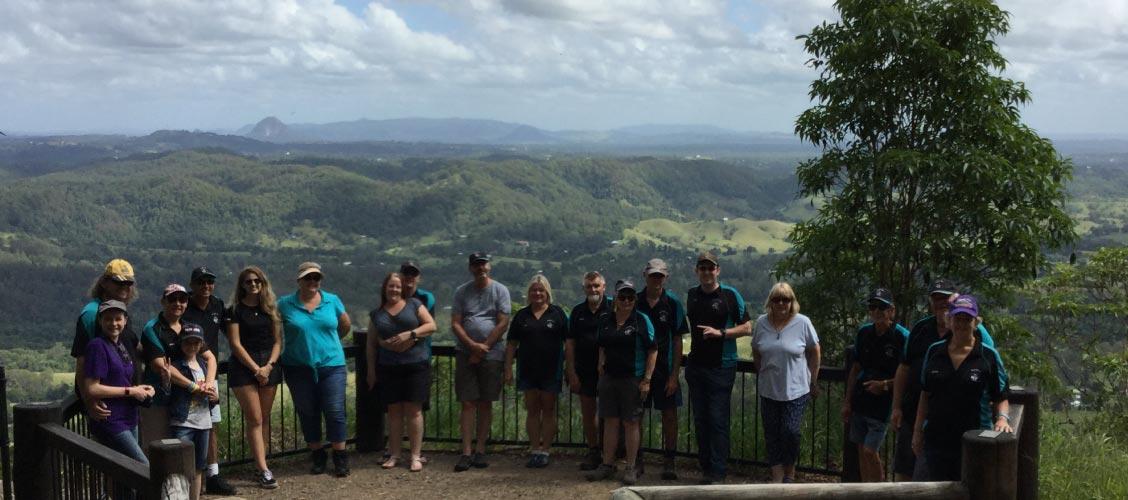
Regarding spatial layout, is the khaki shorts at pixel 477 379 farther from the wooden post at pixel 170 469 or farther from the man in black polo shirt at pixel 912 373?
the wooden post at pixel 170 469

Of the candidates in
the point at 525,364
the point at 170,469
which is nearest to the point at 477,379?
the point at 525,364

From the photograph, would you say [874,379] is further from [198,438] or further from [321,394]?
[198,438]

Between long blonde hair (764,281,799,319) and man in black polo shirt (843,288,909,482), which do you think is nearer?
man in black polo shirt (843,288,909,482)

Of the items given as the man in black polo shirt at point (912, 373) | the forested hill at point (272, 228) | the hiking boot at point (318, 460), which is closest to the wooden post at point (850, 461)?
the man in black polo shirt at point (912, 373)

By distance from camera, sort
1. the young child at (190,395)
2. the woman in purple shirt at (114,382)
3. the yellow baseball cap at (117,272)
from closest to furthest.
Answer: the woman in purple shirt at (114,382) < the yellow baseball cap at (117,272) < the young child at (190,395)

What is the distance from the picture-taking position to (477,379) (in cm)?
708

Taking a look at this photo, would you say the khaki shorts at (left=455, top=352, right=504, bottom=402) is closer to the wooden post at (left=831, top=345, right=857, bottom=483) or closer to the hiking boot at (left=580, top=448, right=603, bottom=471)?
the hiking boot at (left=580, top=448, right=603, bottom=471)

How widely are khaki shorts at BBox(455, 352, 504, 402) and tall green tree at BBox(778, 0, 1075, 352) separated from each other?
4.03 meters

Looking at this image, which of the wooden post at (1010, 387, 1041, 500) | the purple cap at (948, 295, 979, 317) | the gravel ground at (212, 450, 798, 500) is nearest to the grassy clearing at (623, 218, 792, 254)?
the gravel ground at (212, 450, 798, 500)

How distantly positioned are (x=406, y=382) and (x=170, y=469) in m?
3.51

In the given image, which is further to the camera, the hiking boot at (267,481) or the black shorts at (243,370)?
the hiking boot at (267,481)

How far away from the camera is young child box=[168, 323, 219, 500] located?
573 cm

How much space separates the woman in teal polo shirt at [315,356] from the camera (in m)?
6.64

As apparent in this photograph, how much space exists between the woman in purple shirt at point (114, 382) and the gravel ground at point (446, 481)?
1533 millimetres
